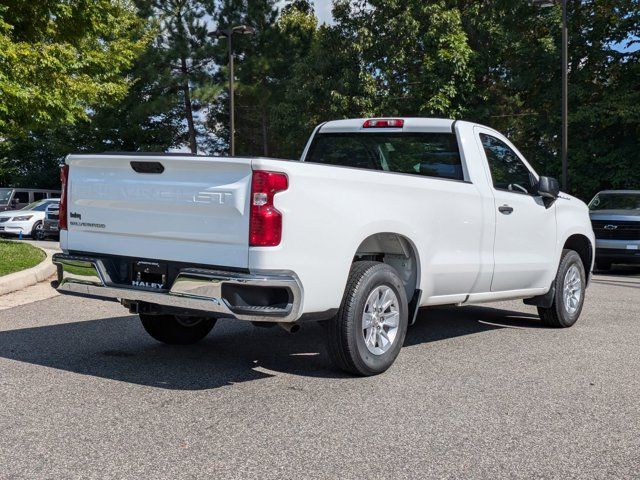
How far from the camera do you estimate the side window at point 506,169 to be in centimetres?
708

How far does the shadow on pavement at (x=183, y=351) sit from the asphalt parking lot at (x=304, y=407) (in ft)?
0.08

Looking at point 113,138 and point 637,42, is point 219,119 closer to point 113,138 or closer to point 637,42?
point 113,138

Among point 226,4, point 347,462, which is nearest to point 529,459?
point 347,462

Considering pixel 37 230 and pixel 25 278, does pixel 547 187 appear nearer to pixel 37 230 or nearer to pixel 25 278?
pixel 25 278

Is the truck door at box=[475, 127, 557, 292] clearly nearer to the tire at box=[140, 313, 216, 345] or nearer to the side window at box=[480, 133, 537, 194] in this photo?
the side window at box=[480, 133, 537, 194]

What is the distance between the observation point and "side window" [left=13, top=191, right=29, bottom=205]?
3272 cm

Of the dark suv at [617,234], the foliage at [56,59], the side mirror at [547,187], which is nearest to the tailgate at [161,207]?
the side mirror at [547,187]

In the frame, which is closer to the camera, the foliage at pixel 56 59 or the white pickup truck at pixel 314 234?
the white pickup truck at pixel 314 234

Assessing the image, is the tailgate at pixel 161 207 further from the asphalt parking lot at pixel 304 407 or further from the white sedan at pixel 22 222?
the white sedan at pixel 22 222

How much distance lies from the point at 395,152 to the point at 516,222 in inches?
51.0

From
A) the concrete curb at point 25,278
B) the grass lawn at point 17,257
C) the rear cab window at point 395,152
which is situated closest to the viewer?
the rear cab window at point 395,152

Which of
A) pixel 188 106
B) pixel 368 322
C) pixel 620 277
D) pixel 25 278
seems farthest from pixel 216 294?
pixel 188 106

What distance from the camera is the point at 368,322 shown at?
557 cm

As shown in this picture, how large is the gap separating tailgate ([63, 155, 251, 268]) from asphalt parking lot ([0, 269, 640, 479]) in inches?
36.3
